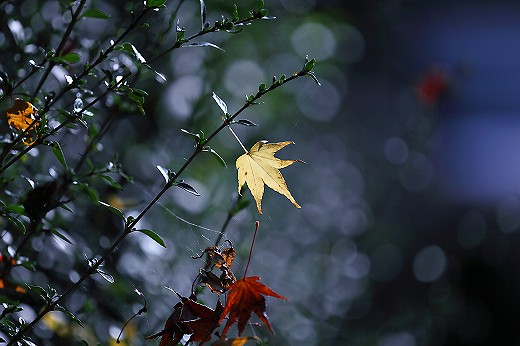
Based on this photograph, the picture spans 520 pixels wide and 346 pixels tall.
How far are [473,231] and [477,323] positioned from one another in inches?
17.5

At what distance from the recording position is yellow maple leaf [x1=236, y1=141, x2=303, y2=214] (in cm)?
68

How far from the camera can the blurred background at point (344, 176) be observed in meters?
1.33

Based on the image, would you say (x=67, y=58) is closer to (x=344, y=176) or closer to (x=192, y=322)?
(x=192, y=322)

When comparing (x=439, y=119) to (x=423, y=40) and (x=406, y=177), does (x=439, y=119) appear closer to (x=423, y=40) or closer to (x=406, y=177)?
(x=423, y=40)

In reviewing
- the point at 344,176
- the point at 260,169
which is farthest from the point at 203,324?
the point at 344,176

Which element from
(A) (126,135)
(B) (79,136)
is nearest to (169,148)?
(A) (126,135)

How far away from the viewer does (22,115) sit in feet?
2.19

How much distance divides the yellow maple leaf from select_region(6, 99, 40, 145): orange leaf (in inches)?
7.7

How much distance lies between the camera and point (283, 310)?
2232 mm

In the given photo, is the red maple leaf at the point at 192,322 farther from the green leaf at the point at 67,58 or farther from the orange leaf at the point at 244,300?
the green leaf at the point at 67,58

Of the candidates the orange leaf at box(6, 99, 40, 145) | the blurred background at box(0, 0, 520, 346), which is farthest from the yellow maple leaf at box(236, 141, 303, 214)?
the blurred background at box(0, 0, 520, 346)

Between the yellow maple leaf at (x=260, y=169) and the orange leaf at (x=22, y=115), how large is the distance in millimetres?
195

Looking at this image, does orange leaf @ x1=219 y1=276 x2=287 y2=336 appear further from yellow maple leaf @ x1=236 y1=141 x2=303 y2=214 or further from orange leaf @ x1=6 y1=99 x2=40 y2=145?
orange leaf @ x1=6 y1=99 x2=40 y2=145

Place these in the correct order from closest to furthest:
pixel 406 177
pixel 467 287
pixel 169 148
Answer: pixel 169 148
pixel 467 287
pixel 406 177
